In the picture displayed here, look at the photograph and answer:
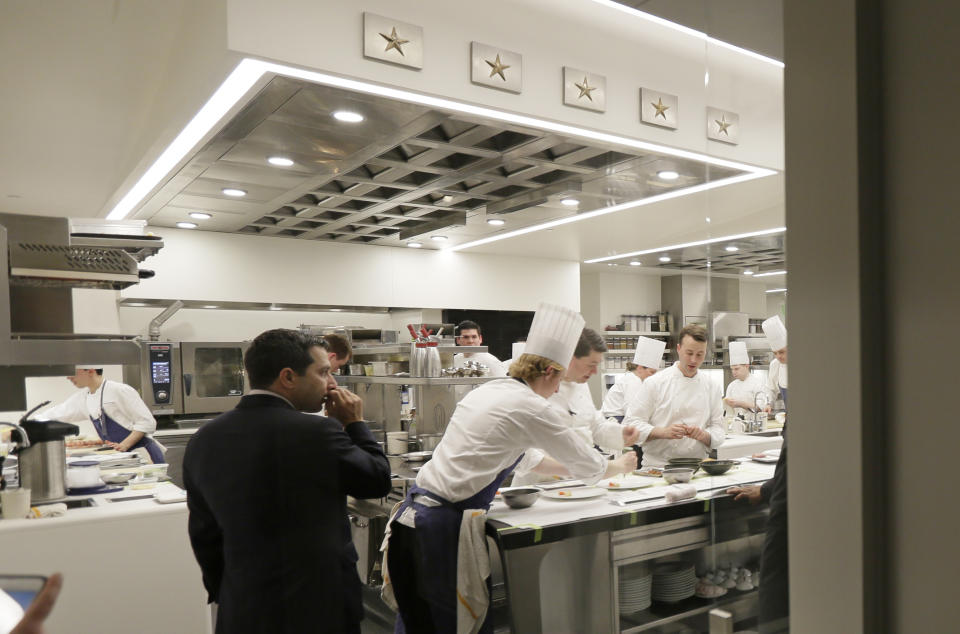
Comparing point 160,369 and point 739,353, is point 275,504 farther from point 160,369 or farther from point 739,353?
point 160,369

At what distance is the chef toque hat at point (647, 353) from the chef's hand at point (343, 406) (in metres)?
1.66

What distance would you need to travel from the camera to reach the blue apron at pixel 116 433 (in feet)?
13.8

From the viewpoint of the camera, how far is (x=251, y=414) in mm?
1798

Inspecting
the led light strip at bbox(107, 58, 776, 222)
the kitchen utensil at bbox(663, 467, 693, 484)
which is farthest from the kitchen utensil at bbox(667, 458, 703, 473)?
the led light strip at bbox(107, 58, 776, 222)

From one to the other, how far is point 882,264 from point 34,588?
132 centimetres

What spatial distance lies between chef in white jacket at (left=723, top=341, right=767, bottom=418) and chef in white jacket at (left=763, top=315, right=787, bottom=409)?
0.05 metres

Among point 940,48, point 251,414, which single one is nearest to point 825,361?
point 940,48

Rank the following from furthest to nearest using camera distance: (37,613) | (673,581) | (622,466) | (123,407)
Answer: (123,407) → (622,466) → (673,581) → (37,613)

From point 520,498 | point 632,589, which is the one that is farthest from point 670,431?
point 520,498

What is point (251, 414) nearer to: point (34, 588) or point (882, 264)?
point (34, 588)

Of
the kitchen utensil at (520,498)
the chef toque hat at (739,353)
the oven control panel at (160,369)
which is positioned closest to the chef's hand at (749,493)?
the chef toque hat at (739,353)

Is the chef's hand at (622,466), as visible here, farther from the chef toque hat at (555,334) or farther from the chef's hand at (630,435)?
the chef toque hat at (555,334)

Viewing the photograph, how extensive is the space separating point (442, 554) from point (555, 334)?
2.77ft

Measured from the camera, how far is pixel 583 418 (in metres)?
3.54
